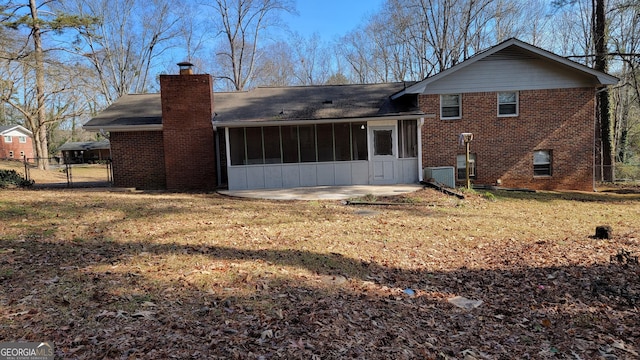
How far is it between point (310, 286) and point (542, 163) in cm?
1461

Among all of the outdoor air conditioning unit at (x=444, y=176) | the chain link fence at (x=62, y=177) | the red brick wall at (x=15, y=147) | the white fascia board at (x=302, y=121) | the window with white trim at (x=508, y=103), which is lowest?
the outdoor air conditioning unit at (x=444, y=176)

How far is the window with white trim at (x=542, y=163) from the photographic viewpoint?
15.7m

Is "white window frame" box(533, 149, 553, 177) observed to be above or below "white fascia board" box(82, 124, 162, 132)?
below

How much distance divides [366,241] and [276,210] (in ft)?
11.2

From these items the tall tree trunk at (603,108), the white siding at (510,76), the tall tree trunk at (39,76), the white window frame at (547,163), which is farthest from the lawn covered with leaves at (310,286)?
the tall tree trunk at (39,76)

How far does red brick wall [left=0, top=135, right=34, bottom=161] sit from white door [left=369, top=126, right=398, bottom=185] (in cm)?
4568

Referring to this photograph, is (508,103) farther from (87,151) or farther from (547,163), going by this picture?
(87,151)

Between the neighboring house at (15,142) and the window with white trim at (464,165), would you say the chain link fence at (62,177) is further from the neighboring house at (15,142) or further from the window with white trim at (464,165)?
the neighboring house at (15,142)

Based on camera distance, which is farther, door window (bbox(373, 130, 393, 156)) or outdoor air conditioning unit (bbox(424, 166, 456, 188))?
door window (bbox(373, 130, 393, 156))

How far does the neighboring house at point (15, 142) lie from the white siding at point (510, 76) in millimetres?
47145

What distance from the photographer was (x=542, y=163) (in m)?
15.8

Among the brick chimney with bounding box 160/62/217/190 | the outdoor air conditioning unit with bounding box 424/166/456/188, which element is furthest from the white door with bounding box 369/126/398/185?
the brick chimney with bounding box 160/62/217/190

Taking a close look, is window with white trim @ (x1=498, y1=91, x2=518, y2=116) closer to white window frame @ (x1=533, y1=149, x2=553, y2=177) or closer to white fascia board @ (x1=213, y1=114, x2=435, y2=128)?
white window frame @ (x1=533, y1=149, x2=553, y2=177)

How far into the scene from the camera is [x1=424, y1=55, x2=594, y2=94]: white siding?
1523 centimetres
